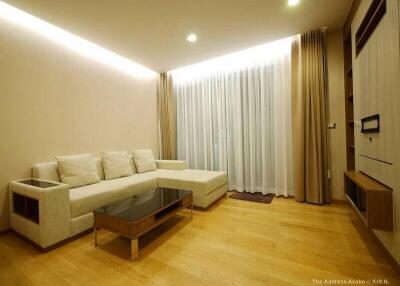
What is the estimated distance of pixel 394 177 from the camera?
1.34 metres

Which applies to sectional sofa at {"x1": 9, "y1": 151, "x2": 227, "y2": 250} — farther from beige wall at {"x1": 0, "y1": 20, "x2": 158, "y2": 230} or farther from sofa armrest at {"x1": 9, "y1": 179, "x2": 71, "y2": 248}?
beige wall at {"x1": 0, "y1": 20, "x2": 158, "y2": 230}

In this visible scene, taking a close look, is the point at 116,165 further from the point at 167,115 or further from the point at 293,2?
the point at 293,2

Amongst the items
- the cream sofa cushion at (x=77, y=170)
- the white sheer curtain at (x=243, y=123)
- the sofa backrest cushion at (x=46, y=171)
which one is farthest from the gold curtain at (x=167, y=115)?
the sofa backrest cushion at (x=46, y=171)

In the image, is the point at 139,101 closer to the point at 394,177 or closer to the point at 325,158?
the point at 325,158

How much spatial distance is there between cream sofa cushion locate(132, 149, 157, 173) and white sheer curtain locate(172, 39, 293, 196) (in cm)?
81

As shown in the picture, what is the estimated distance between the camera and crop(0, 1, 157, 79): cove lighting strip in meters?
2.15

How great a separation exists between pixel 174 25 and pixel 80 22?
1177 mm

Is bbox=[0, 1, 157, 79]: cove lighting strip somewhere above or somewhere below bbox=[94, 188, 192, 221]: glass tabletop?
above

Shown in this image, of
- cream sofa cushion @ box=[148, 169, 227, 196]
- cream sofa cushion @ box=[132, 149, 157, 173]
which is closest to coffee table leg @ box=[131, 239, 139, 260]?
cream sofa cushion @ box=[148, 169, 227, 196]

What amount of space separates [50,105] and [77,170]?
953mm

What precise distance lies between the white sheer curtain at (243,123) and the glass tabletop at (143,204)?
1.54m

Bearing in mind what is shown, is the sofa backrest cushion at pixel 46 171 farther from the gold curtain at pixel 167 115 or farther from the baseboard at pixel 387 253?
the baseboard at pixel 387 253

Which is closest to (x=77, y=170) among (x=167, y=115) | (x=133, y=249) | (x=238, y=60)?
(x=133, y=249)

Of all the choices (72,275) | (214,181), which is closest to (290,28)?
(214,181)
